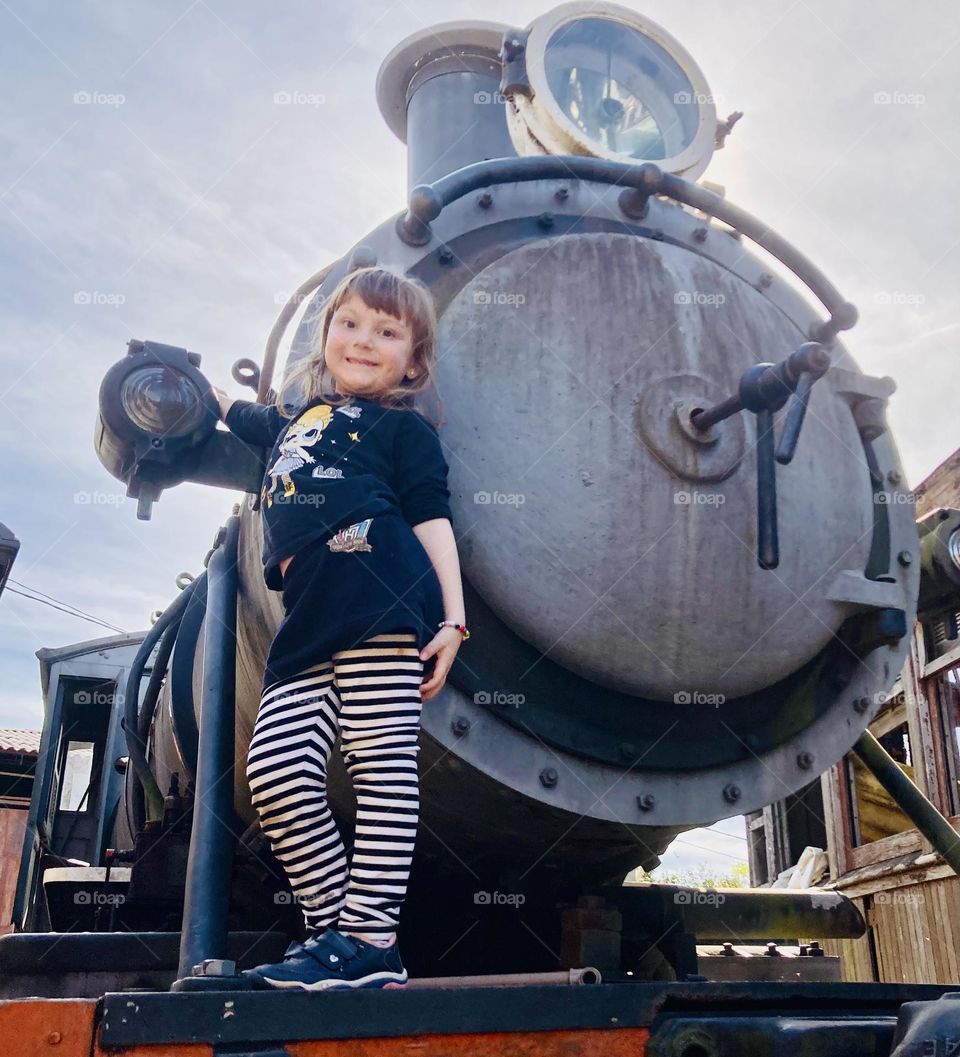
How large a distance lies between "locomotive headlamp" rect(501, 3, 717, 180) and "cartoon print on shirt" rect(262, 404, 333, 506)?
1033 mm

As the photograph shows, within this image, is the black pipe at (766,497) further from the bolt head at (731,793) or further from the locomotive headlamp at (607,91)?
the locomotive headlamp at (607,91)

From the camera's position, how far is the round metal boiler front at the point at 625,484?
76.9 inches

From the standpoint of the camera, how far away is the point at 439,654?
66.4 inches

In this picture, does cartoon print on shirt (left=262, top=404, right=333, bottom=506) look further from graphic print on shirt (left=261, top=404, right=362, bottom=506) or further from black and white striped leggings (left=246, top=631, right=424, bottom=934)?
black and white striped leggings (left=246, top=631, right=424, bottom=934)

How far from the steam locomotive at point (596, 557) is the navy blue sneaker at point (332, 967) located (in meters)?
0.33

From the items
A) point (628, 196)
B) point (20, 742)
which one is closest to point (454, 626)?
point (628, 196)

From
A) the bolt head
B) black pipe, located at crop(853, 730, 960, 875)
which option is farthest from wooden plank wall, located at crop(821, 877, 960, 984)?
the bolt head

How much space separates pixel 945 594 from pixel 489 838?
4.06 feet

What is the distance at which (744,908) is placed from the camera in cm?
235

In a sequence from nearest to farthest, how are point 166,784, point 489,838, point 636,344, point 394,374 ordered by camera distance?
1. point 394,374
2. point 489,838
3. point 636,344
4. point 166,784

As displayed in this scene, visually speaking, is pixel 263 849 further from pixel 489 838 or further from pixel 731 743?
pixel 731 743

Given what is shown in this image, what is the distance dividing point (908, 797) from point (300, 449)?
1.56 meters

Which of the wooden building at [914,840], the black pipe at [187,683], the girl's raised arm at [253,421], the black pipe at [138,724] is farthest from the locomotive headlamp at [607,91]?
the wooden building at [914,840]

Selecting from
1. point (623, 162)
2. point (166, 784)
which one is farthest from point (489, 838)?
point (166, 784)
